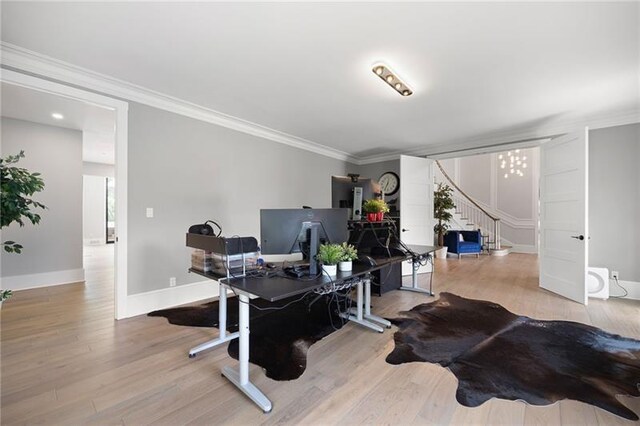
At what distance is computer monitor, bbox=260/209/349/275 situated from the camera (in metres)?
1.89

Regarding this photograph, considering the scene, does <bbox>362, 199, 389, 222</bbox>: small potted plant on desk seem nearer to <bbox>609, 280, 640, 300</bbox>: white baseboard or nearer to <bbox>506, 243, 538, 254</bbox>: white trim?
<bbox>609, 280, 640, 300</bbox>: white baseboard

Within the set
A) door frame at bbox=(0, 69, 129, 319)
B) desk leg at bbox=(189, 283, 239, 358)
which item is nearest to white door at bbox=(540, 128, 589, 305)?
desk leg at bbox=(189, 283, 239, 358)

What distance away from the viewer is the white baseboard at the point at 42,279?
3637 mm

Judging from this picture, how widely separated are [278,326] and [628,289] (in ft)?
14.9

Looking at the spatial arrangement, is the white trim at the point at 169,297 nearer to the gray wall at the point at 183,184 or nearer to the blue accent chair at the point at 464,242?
the gray wall at the point at 183,184

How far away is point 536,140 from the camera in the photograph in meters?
4.18

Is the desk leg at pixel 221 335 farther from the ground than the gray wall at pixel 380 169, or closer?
closer

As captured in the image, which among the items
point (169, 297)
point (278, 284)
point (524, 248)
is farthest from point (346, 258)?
point (524, 248)

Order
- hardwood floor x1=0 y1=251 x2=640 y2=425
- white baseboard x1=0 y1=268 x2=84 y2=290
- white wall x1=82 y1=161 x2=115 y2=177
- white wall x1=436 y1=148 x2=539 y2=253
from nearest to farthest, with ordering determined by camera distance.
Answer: hardwood floor x1=0 y1=251 x2=640 y2=425 < white baseboard x1=0 y1=268 x2=84 y2=290 < white wall x1=82 y1=161 x2=115 y2=177 < white wall x1=436 y1=148 x2=539 y2=253

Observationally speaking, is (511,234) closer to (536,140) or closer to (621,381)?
(536,140)

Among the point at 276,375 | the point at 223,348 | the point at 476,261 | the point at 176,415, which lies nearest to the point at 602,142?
the point at 476,261

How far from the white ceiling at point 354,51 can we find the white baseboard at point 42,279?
3234 mm

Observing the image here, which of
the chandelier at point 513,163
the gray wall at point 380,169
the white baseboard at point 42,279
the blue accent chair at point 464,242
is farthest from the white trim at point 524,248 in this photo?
the white baseboard at point 42,279

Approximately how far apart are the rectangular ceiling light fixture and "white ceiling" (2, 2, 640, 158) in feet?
0.22
